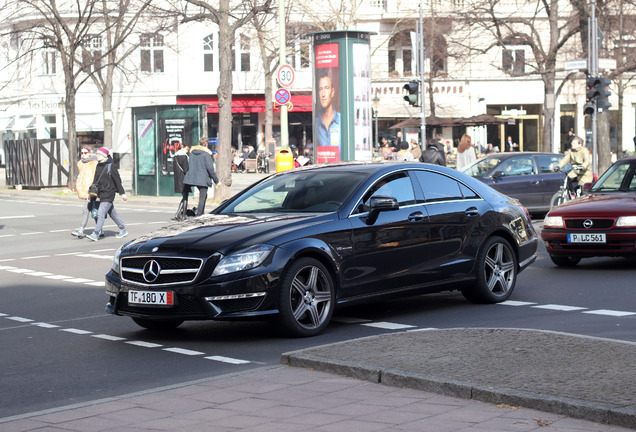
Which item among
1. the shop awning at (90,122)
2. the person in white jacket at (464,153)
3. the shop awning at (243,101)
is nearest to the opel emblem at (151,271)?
the person in white jacket at (464,153)

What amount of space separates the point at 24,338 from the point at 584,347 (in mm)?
4964

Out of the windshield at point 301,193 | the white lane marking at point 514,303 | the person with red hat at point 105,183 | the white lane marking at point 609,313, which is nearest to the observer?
the windshield at point 301,193

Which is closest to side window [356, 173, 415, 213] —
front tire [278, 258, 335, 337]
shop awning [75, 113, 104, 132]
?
front tire [278, 258, 335, 337]

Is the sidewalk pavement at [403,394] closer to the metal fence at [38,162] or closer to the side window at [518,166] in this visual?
the side window at [518,166]

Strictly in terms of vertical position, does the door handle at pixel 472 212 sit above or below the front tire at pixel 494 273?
above

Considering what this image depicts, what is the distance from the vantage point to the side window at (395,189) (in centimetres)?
968

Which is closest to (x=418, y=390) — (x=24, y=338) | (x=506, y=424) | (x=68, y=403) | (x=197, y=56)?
(x=506, y=424)

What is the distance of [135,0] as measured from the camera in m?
46.7

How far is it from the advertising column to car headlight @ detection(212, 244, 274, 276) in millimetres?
18371

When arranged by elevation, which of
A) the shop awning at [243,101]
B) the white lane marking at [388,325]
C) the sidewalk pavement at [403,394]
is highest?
the shop awning at [243,101]

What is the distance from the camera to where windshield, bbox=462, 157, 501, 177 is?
22.2m

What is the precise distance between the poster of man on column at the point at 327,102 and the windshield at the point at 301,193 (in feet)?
54.6

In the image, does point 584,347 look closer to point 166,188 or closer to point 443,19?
point 166,188

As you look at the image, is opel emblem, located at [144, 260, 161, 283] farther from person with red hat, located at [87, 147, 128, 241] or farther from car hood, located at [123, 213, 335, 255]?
person with red hat, located at [87, 147, 128, 241]
